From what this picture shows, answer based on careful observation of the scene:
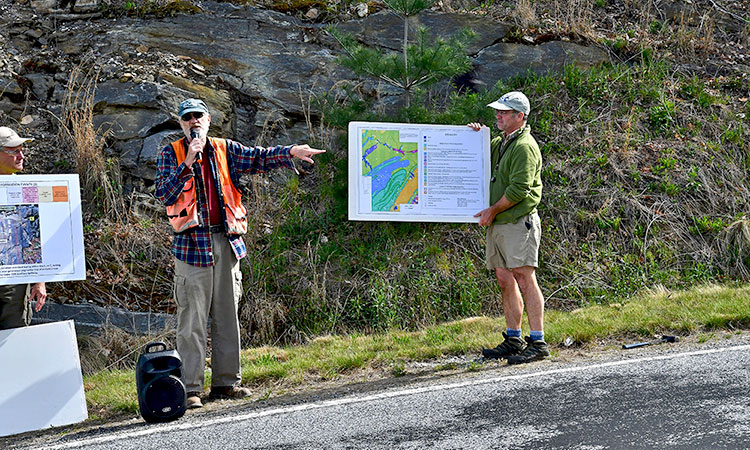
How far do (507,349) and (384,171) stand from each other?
2.07m

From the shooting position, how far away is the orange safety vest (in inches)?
226

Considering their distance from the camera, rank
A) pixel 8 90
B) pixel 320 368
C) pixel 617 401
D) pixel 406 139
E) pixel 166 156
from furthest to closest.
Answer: pixel 8 90
pixel 406 139
pixel 320 368
pixel 166 156
pixel 617 401

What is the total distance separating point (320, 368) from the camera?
6.71m

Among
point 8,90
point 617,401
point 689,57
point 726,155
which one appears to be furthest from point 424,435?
point 689,57

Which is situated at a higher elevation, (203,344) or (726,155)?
(726,155)

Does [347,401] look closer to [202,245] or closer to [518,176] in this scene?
[202,245]

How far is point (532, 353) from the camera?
6.44 m

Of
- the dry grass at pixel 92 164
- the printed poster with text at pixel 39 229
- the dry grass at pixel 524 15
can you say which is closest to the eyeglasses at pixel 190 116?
the printed poster with text at pixel 39 229

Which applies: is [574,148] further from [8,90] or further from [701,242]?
[8,90]

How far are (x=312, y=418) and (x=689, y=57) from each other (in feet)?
30.5

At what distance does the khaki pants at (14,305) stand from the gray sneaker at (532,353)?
3.91m

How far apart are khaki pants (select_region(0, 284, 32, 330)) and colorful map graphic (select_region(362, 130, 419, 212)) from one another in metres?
3.15

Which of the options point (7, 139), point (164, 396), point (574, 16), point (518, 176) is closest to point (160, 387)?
point (164, 396)

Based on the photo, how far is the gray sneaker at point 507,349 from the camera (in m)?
6.51
